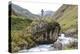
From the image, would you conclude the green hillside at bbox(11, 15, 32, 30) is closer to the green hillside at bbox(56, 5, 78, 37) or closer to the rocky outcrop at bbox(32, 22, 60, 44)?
the rocky outcrop at bbox(32, 22, 60, 44)

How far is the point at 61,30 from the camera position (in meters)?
1.90

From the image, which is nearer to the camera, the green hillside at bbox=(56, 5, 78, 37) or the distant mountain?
the distant mountain

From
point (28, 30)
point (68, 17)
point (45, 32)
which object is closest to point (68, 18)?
point (68, 17)

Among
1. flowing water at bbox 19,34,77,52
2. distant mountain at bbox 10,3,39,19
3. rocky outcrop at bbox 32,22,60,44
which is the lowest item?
flowing water at bbox 19,34,77,52

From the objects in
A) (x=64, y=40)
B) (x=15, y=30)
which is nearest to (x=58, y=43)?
(x=64, y=40)

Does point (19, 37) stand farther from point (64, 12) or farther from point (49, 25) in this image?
point (64, 12)

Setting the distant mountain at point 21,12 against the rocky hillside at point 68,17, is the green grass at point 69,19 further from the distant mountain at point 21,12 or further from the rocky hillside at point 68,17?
the distant mountain at point 21,12

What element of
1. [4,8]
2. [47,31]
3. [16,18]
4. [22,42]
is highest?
[4,8]

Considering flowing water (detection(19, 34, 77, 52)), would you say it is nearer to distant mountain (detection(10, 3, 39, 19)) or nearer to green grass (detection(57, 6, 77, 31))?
green grass (detection(57, 6, 77, 31))

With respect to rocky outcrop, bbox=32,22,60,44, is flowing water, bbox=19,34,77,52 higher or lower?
lower

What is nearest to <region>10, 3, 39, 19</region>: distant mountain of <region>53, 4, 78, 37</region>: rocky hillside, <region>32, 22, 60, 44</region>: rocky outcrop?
<region>32, 22, 60, 44</region>: rocky outcrop

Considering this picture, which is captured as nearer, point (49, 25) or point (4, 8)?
point (4, 8)

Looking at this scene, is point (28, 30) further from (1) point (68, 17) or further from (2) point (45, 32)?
(1) point (68, 17)

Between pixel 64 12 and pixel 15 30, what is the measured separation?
63 centimetres
